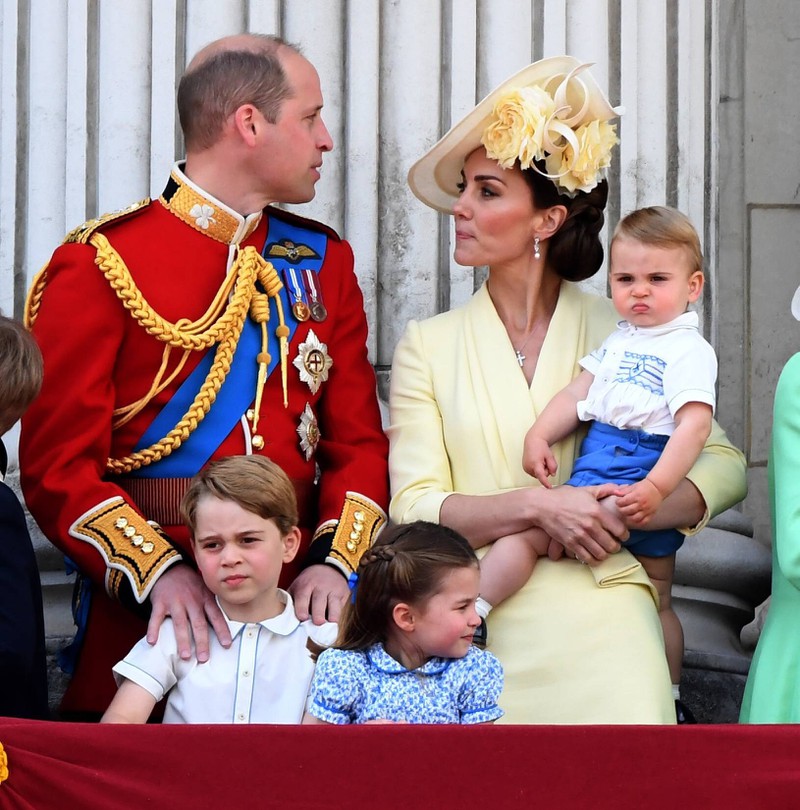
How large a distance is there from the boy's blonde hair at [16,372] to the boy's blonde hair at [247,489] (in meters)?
0.36

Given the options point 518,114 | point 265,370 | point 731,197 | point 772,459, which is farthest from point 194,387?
point 731,197

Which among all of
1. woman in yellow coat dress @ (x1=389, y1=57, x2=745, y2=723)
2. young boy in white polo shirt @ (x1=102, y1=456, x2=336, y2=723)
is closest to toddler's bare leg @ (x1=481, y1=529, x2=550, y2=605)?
woman in yellow coat dress @ (x1=389, y1=57, x2=745, y2=723)

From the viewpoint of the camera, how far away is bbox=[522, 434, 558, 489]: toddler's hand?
3.88 metres

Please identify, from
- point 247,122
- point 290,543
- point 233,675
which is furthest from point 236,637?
point 247,122

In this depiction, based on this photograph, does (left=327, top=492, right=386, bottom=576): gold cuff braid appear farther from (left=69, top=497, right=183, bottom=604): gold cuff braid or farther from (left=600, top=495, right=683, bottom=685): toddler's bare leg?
(left=600, top=495, right=683, bottom=685): toddler's bare leg

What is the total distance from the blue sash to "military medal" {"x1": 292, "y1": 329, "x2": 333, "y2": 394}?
0.13 ft

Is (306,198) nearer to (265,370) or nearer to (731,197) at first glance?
(265,370)

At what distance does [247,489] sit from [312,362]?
607mm

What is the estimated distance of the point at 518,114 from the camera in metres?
4.05

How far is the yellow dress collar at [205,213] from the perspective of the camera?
4.11 meters

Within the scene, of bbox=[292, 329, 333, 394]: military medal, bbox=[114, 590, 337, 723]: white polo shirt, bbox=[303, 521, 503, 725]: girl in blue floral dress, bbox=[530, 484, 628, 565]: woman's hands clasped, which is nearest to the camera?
bbox=[303, 521, 503, 725]: girl in blue floral dress

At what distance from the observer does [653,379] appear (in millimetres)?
3861

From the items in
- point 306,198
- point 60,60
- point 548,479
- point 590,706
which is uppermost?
point 60,60

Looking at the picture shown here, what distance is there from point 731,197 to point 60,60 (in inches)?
75.1
